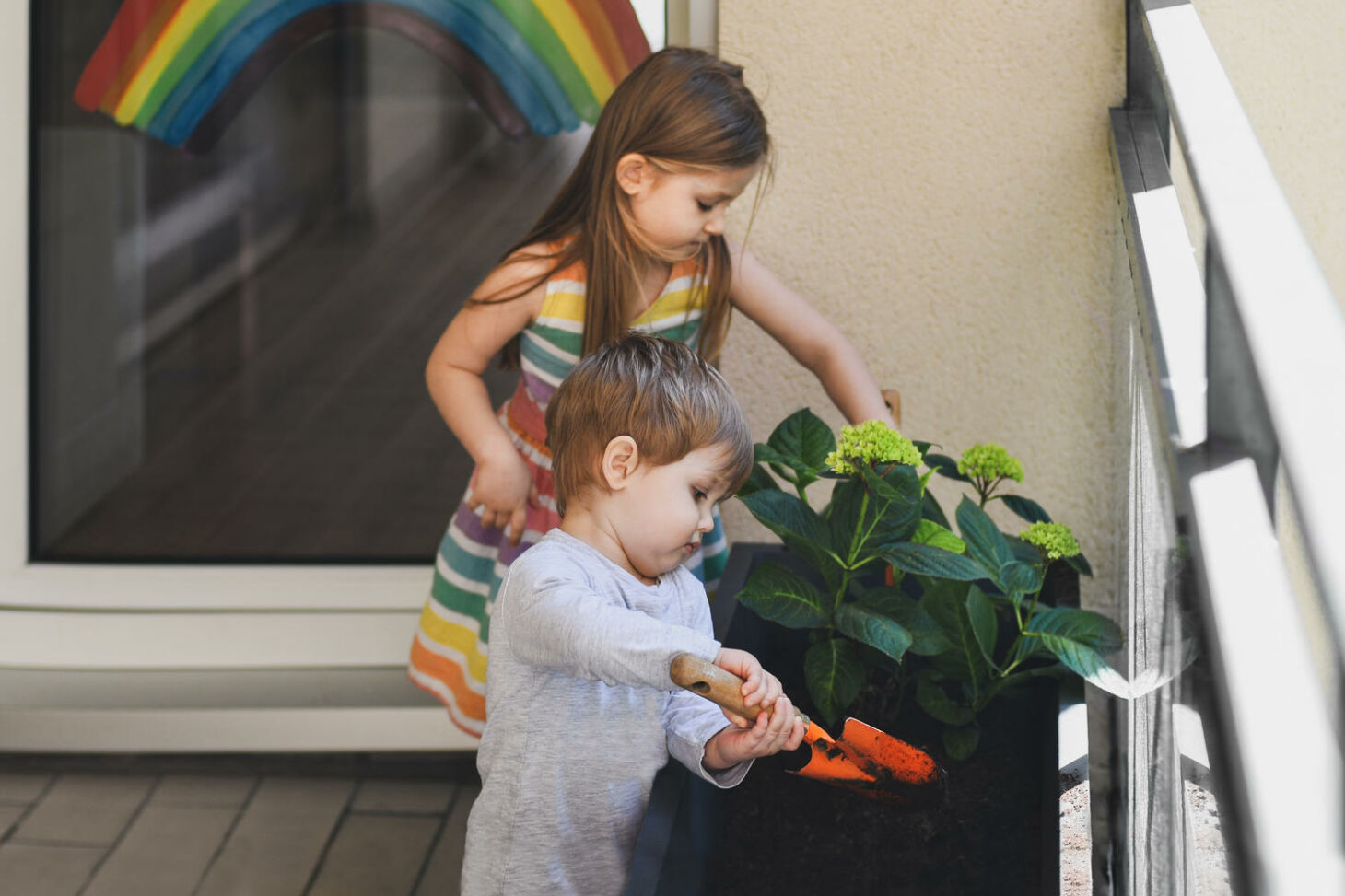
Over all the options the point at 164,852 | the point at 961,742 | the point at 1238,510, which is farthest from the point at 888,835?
the point at 164,852

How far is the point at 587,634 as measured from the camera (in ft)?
3.28

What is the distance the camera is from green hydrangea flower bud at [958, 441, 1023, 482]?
141 centimetres

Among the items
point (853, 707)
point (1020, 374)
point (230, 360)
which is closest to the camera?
point (853, 707)

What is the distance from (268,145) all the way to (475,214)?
414mm

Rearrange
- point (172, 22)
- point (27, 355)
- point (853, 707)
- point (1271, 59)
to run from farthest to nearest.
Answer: point (27, 355) → point (172, 22) → point (1271, 59) → point (853, 707)

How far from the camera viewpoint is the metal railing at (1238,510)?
37 centimetres

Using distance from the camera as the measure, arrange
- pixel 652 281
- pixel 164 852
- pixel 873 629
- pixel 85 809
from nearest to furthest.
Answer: pixel 873 629, pixel 652 281, pixel 164 852, pixel 85 809

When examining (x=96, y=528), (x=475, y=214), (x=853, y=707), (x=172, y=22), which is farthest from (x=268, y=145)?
(x=853, y=707)

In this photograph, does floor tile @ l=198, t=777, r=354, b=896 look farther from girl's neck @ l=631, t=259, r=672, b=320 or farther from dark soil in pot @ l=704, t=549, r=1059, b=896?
girl's neck @ l=631, t=259, r=672, b=320

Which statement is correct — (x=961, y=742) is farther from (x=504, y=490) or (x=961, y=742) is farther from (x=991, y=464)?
(x=504, y=490)

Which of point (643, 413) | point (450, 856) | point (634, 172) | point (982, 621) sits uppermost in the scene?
point (634, 172)

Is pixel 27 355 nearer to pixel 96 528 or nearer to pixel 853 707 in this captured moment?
pixel 96 528

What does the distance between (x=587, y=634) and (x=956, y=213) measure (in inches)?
43.3

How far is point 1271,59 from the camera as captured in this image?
177cm
